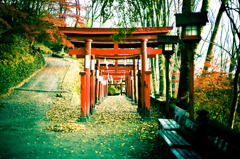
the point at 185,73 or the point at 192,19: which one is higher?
the point at 192,19

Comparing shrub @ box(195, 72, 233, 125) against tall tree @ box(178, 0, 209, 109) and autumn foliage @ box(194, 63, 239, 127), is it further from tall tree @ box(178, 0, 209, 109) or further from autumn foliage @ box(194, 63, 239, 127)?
tall tree @ box(178, 0, 209, 109)

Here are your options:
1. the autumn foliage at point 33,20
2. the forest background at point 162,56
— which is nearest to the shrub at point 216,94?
the forest background at point 162,56

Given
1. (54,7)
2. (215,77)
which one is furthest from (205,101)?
(54,7)

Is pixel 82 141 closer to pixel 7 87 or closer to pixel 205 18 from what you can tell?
pixel 205 18

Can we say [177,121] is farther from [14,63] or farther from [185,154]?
[14,63]

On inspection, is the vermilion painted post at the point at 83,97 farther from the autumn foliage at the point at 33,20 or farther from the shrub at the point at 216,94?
the autumn foliage at the point at 33,20

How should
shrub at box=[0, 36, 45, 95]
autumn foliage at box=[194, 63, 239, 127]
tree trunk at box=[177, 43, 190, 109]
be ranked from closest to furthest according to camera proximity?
autumn foliage at box=[194, 63, 239, 127], tree trunk at box=[177, 43, 190, 109], shrub at box=[0, 36, 45, 95]

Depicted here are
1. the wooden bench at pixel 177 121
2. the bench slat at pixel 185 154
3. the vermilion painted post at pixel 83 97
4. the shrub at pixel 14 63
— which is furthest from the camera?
the shrub at pixel 14 63

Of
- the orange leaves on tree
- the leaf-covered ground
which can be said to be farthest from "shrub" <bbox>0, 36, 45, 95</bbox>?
the orange leaves on tree

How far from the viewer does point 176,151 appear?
2.93 meters

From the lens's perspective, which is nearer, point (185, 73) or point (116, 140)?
point (116, 140)

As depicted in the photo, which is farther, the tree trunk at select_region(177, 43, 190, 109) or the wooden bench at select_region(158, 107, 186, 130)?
the tree trunk at select_region(177, 43, 190, 109)

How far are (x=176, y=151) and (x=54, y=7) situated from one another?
726 inches

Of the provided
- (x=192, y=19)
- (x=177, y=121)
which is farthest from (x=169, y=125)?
(x=192, y=19)
